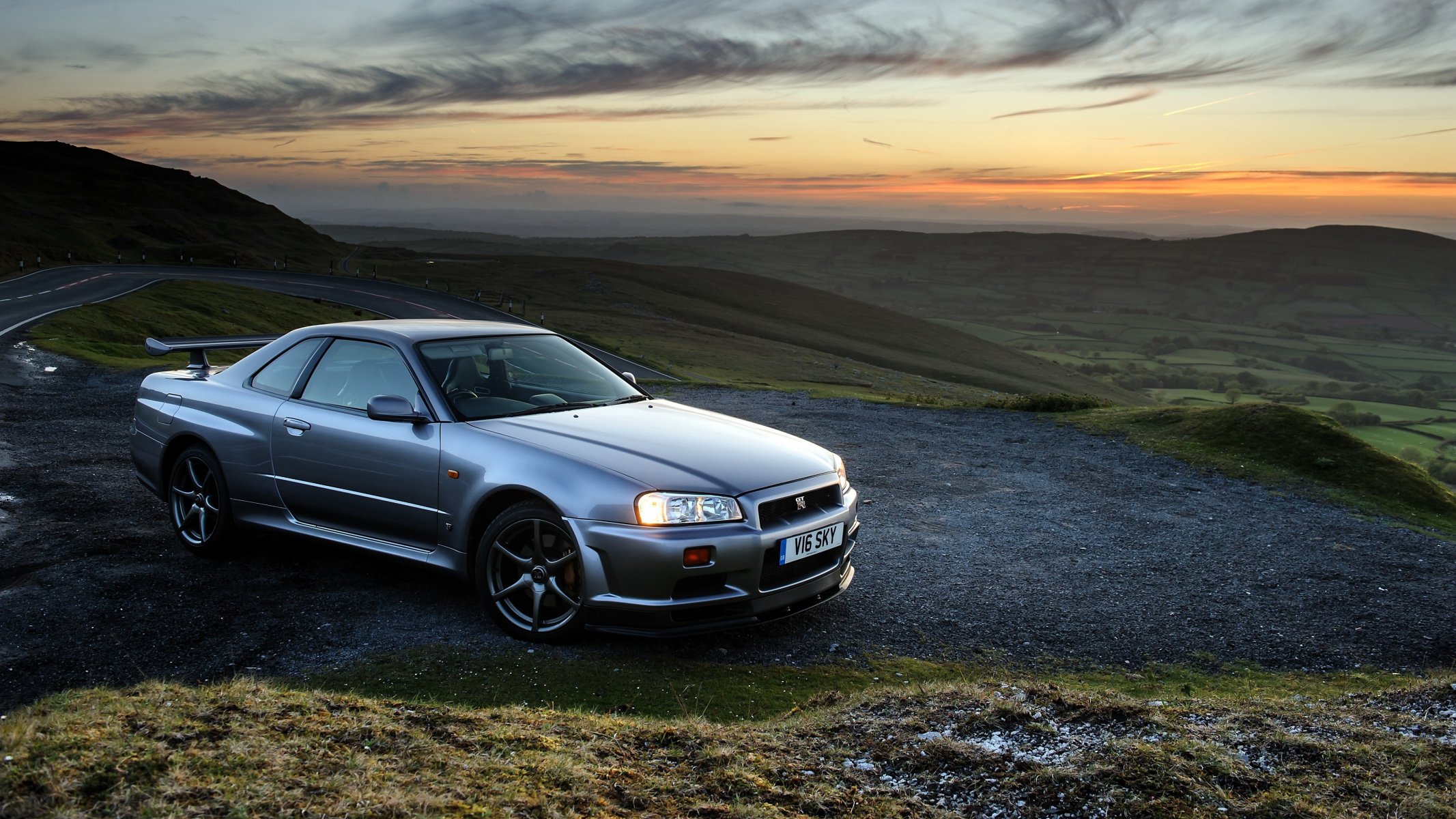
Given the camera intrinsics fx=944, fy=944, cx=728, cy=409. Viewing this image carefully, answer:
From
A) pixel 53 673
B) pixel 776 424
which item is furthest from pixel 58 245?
pixel 53 673

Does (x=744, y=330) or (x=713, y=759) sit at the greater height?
(x=713, y=759)

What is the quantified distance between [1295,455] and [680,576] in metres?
10.5

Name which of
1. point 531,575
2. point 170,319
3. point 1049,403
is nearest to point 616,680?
point 531,575

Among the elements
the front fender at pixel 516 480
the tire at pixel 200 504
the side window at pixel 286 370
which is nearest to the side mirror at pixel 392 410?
the front fender at pixel 516 480

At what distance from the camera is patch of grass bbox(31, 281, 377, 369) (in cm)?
2417

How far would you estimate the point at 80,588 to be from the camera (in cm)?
629

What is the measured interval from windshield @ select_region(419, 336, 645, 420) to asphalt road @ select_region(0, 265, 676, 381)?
26.1 meters

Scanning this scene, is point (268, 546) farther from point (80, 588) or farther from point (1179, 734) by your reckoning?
point (1179, 734)

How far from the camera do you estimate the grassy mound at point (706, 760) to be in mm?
2836

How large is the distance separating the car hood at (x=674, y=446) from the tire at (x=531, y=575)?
443 millimetres

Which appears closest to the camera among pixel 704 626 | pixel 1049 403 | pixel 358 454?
pixel 704 626

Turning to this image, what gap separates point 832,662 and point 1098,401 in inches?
538

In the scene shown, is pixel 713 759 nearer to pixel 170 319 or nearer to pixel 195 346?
pixel 195 346

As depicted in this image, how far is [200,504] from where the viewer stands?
7.05 metres
